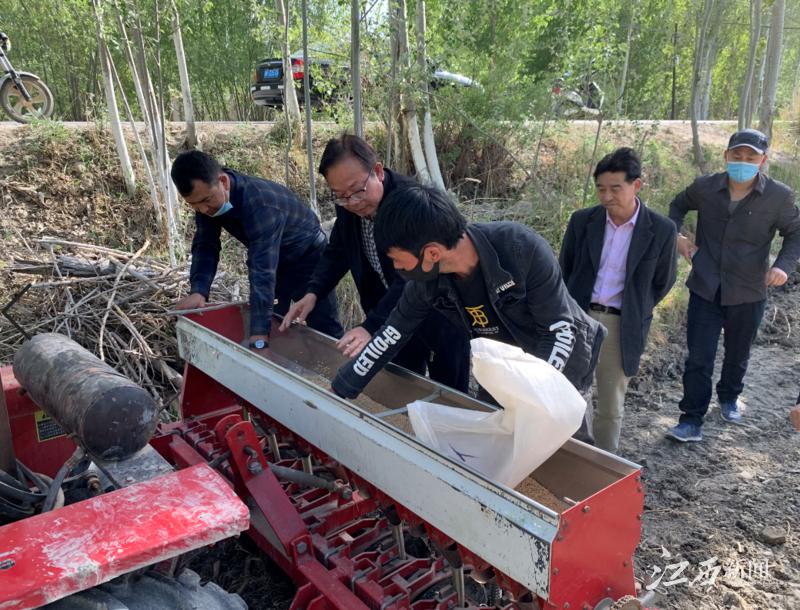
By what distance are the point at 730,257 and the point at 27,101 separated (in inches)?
315

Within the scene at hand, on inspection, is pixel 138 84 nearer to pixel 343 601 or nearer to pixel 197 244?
pixel 197 244

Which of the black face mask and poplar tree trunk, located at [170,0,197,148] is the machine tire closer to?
the black face mask

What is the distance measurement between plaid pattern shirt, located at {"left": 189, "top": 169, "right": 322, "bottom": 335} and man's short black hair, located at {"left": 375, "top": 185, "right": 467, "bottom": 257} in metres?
1.31

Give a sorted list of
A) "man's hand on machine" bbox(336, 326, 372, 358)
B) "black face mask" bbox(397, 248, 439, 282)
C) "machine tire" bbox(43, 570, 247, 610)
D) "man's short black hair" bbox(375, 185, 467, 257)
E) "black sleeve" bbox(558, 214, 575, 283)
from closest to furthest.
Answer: "machine tire" bbox(43, 570, 247, 610)
"man's short black hair" bbox(375, 185, 467, 257)
"black face mask" bbox(397, 248, 439, 282)
"man's hand on machine" bbox(336, 326, 372, 358)
"black sleeve" bbox(558, 214, 575, 283)

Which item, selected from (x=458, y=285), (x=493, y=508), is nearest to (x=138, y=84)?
(x=458, y=285)

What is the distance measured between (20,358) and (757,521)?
3.40 metres

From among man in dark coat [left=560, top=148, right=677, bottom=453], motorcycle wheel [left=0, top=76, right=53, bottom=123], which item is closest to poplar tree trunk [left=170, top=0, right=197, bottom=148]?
motorcycle wheel [left=0, top=76, right=53, bottom=123]

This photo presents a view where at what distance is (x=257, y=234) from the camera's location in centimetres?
330

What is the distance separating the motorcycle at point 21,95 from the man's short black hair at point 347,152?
21.2 feet

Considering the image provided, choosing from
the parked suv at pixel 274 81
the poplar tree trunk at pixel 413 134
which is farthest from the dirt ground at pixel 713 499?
the parked suv at pixel 274 81

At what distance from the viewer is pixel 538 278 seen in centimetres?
217

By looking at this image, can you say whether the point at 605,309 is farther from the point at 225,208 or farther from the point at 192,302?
the point at 192,302

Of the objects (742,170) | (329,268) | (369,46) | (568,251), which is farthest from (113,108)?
(742,170)

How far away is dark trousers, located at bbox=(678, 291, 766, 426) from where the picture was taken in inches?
153
